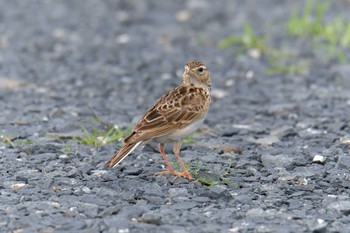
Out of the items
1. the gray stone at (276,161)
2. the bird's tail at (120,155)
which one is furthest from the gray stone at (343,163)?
the bird's tail at (120,155)

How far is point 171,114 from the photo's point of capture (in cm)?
905

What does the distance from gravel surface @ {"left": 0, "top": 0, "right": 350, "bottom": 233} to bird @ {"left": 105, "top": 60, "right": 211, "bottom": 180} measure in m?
0.35

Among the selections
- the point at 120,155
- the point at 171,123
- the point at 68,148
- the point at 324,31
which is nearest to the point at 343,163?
the point at 171,123

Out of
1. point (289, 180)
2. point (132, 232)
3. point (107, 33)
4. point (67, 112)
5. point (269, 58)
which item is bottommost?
point (132, 232)

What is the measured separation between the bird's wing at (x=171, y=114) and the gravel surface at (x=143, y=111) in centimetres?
51

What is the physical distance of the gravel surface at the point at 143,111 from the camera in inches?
311

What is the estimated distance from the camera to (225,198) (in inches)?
328

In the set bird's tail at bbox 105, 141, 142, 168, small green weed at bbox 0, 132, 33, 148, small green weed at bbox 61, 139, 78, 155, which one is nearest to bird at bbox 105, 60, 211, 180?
bird's tail at bbox 105, 141, 142, 168

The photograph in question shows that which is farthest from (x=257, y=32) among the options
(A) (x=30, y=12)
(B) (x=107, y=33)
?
(A) (x=30, y=12)

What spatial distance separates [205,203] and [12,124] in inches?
161

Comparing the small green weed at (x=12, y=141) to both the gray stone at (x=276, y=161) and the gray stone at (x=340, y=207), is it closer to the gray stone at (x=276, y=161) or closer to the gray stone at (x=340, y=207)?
the gray stone at (x=276, y=161)

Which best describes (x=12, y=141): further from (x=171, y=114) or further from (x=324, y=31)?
(x=324, y=31)

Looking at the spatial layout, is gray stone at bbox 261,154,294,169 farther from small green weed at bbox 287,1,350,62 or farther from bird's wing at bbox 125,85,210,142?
Result: small green weed at bbox 287,1,350,62

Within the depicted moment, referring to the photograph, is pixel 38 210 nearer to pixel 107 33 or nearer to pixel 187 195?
pixel 187 195
